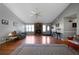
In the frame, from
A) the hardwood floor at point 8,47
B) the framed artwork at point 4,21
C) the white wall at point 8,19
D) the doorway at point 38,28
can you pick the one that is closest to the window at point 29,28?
the doorway at point 38,28

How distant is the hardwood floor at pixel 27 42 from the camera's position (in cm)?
341

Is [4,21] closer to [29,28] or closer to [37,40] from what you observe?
[29,28]

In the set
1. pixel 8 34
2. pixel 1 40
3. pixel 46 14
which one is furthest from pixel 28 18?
pixel 1 40

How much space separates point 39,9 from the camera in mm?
3682

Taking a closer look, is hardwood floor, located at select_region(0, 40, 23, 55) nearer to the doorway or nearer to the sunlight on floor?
the sunlight on floor

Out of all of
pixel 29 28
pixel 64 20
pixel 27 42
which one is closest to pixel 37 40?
pixel 27 42

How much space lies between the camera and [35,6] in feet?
11.4

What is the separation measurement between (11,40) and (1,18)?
0.90 meters

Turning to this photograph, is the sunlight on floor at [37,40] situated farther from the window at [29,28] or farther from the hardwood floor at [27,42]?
the window at [29,28]

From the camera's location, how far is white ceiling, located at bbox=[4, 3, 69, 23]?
11.0ft
